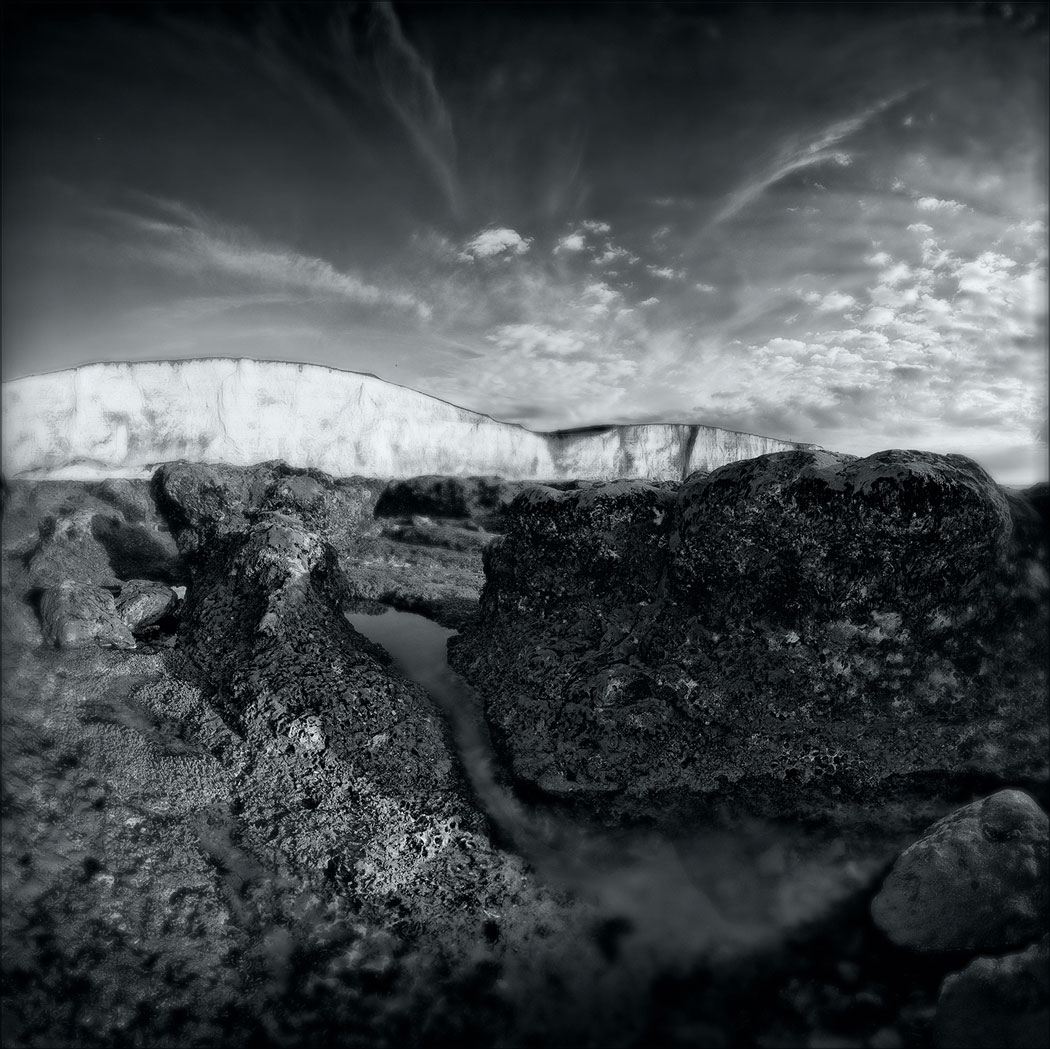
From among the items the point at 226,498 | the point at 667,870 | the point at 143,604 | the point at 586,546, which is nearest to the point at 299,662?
the point at 586,546

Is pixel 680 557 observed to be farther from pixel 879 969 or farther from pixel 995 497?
pixel 879 969

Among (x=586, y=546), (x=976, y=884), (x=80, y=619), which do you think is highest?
(x=586, y=546)

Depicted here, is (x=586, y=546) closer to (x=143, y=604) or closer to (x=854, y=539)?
(x=854, y=539)

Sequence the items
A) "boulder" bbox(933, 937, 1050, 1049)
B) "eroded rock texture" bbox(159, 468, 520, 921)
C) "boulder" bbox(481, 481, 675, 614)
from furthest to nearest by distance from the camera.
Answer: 1. "boulder" bbox(481, 481, 675, 614)
2. "eroded rock texture" bbox(159, 468, 520, 921)
3. "boulder" bbox(933, 937, 1050, 1049)

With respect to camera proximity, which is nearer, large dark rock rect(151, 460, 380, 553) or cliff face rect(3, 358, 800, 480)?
large dark rock rect(151, 460, 380, 553)

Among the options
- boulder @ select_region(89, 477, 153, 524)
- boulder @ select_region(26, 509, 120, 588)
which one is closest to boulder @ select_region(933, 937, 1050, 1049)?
boulder @ select_region(26, 509, 120, 588)

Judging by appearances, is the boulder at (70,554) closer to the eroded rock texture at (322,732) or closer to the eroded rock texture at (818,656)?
the eroded rock texture at (322,732)

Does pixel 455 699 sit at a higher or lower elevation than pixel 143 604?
lower

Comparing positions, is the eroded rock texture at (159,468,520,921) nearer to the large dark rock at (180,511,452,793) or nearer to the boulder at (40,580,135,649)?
the large dark rock at (180,511,452,793)
